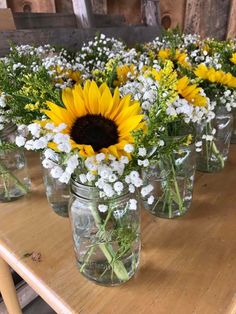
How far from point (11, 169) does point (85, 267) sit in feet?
0.97

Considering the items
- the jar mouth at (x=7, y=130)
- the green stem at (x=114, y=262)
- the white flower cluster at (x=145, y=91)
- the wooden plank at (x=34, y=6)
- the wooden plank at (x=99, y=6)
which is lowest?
the green stem at (x=114, y=262)

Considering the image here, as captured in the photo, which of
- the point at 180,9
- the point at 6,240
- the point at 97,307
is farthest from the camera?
the point at 180,9

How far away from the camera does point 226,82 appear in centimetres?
64

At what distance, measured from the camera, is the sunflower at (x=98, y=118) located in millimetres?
367

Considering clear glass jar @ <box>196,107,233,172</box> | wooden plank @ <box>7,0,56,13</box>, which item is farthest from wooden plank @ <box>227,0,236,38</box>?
clear glass jar @ <box>196,107,233,172</box>

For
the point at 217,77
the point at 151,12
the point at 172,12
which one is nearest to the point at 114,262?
the point at 217,77

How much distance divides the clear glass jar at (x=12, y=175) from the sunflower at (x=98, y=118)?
0.98 ft

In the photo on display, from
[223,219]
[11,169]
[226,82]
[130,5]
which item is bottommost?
[223,219]

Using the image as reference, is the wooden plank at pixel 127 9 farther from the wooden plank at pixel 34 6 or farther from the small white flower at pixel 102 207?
the small white flower at pixel 102 207

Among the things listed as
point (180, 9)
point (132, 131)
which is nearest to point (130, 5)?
point (180, 9)

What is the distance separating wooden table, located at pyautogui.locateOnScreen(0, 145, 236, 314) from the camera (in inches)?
17.9

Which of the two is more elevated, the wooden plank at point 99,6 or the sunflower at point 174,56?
the wooden plank at point 99,6

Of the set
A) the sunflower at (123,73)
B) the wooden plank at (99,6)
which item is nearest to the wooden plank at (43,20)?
the wooden plank at (99,6)

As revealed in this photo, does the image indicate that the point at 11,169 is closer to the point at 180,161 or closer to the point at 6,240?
the point at 6,240
